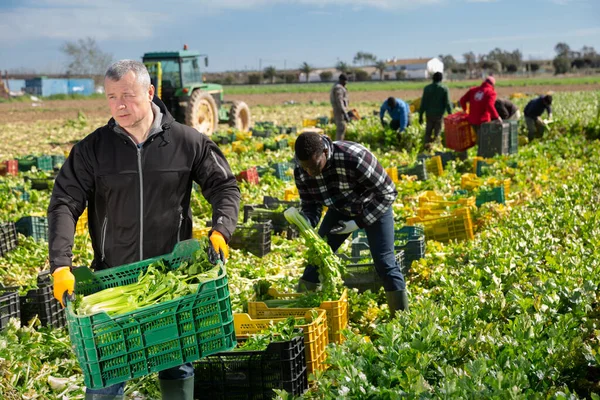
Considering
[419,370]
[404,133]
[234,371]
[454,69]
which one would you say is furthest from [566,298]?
[454,69]

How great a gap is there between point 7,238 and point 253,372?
5.17m

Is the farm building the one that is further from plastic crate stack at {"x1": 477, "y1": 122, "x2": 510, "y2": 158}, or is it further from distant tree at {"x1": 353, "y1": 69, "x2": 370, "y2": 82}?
plastic crate stack at {"x1": 477, "y1": 122, "x2": 510, "y2": 158}

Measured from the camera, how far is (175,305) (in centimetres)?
333

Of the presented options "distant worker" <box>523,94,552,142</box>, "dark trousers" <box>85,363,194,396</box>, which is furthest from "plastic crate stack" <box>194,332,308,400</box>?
"distant worker" <box>523,94,552,142</box>

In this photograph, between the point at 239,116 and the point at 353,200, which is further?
the point at 239,116

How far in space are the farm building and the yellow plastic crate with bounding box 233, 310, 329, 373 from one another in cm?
7995

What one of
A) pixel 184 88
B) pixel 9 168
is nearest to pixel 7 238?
pixel 9 168

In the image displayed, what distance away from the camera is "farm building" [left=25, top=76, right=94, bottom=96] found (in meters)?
81.3

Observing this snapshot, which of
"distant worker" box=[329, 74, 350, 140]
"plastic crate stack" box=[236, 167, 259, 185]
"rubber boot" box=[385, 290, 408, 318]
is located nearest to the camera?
"rubber boot" box=[385, 290, 408, 318]

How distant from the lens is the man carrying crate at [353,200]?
5273 mm

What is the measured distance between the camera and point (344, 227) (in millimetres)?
5543

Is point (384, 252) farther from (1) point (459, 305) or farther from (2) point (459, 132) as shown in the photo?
(2) point (459, 132)

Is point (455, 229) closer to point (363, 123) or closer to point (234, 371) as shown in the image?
point (234, 371)

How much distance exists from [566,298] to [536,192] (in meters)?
5.92
